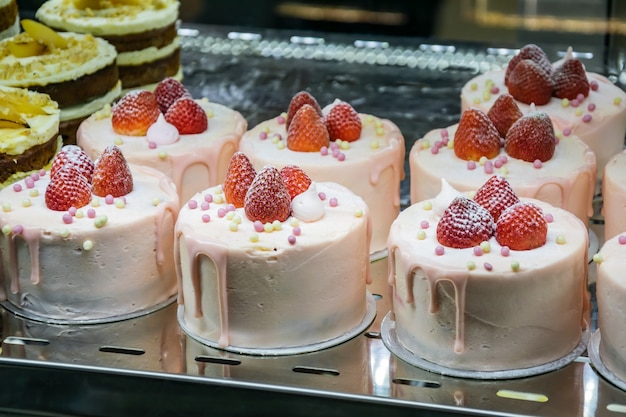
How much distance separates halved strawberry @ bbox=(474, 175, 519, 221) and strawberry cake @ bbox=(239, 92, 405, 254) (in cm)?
56

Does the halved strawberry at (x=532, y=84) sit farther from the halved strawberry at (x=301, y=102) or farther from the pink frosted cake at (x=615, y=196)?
the halved strawberry at (x=301, y=102)

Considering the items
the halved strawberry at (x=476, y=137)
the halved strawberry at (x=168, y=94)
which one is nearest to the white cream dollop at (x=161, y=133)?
the halved strawberry at (x=168, y=94)

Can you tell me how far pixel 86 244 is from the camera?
275 cm

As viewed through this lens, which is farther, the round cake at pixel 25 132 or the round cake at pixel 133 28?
the round cake at pixel 133 28

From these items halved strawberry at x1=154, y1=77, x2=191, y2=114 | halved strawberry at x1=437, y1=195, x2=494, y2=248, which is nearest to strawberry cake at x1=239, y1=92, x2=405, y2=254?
halved strawberry at x1=154, y1=77, x2=191, y2=114

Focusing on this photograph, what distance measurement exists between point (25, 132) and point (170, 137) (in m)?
0.40

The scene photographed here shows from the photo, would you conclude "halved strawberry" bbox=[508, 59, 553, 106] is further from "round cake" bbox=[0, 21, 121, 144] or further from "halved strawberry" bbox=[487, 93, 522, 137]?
"round cake" bbox=[0, 21, 121, 144]

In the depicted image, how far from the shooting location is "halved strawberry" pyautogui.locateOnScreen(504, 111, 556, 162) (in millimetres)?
3059

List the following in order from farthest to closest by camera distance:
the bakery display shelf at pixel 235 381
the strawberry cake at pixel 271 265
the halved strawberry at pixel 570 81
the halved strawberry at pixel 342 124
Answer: the halved strawberry at pixel 570 81 < the halved strawberry at pixel 342 124 < the strawberry cake at pixel 271 265 < the bakery display shelf at pixel 235 381

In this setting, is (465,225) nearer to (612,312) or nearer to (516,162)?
(612,312)

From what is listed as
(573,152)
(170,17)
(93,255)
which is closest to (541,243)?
(573,152)

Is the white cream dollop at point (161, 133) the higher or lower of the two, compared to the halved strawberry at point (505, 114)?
lower

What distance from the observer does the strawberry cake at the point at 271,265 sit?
2.63 metres

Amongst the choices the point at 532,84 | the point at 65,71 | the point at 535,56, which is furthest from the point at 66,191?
the point at 535,56
